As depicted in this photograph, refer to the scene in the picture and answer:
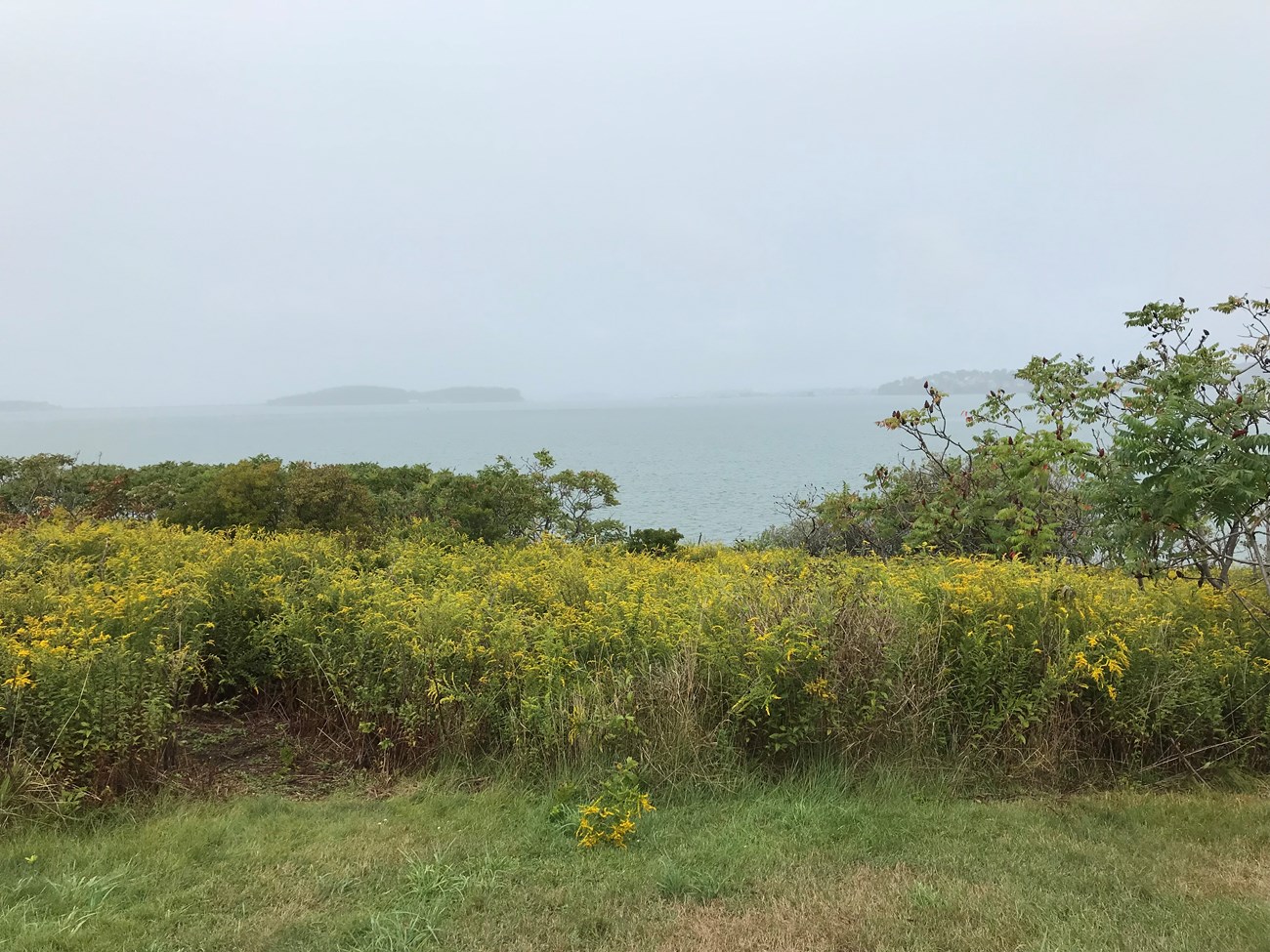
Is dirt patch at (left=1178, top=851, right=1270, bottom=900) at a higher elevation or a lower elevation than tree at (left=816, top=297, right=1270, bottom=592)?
lower

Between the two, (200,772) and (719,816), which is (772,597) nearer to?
(719,816)

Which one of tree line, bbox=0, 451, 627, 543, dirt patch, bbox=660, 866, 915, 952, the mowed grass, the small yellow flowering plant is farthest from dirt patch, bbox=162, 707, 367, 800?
tree line, bbox=0, 451, 627, 543

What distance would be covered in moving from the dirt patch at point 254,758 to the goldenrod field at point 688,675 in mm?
123

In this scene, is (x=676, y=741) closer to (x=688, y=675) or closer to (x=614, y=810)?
(x=688, y=675)

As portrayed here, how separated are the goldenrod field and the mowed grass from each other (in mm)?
292

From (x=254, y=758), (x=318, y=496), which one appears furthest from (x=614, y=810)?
(x=318, y=496)

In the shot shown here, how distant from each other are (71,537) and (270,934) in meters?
5.38

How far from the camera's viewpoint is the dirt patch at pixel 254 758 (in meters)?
3.97

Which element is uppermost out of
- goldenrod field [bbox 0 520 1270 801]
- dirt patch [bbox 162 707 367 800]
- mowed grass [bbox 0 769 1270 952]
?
goldenrod field [bbox 0 520 1270 801]

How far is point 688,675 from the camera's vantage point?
4.10 meters

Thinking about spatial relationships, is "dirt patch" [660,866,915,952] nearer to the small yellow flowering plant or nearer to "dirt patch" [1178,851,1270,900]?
the small yellow flowering plant

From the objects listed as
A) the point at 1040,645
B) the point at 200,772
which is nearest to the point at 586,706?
the point at 200,772

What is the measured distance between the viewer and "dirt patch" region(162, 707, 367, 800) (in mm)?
3973

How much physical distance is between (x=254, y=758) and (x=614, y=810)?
7.50 ft
